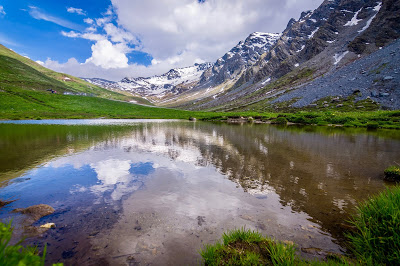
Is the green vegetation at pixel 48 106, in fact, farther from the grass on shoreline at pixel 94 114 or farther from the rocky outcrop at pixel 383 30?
the rocky outcrop at pixel 383 30

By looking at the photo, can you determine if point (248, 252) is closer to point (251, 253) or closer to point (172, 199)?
point (251, 253)

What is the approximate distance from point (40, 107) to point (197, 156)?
12545cm

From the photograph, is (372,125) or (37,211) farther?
(372,125)

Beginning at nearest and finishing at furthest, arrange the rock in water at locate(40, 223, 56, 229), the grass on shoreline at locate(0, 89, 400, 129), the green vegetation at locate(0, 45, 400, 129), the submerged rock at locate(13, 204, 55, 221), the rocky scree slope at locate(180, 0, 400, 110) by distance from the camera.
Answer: the rock in water at locate(40, 223, 56, 229) < the submerged rock at locate(13, 204, 55, 221) < the grass on shoreline at locate(0, 89, 400, 129) < the green vegetation at locate(0, 45, 400, 129) < the rocky scree slope at locate(180, 0, 400, 110)

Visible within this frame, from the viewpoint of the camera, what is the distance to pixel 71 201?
29.9ft

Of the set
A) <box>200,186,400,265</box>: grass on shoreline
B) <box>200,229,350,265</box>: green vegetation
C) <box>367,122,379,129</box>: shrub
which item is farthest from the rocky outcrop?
<box>200,229,350,265</box>: green vegetation

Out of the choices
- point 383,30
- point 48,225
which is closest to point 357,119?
point 48,225

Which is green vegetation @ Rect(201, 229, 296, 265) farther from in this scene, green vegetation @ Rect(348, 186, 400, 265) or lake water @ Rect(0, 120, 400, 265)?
green vegetation @ Rect(348, 186, 400, 265)

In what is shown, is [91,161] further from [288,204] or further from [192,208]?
[288,204]

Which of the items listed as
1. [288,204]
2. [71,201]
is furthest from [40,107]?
[288,204]

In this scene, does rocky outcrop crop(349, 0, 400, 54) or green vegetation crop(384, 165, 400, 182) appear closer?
green vegetation crop(384, 165, 400, 182)

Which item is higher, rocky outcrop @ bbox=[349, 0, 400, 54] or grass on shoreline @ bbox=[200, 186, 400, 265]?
rocky outcrop @ bbox=[349, 0, 400, 54]

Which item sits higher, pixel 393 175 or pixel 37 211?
pixel 393 175

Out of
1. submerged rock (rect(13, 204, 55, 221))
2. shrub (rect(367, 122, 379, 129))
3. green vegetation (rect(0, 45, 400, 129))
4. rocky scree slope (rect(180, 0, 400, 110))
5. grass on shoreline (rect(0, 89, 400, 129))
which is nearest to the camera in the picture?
submerged rock (rect(13, 204, 55, 221))
